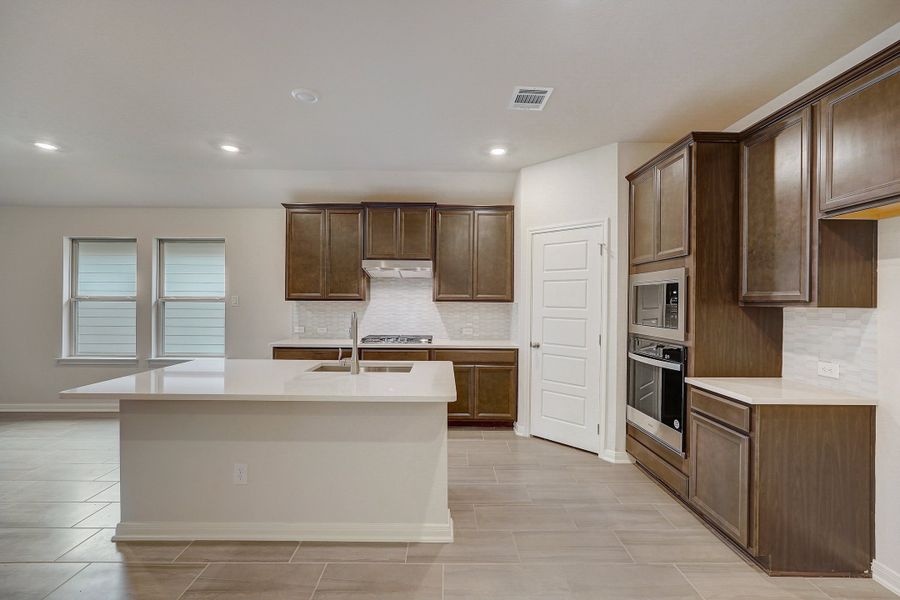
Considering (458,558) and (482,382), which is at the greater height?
(482,382)

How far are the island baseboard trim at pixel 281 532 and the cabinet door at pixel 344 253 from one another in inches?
111

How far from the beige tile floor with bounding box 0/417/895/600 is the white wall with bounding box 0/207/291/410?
238cm

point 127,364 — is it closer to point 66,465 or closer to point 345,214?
point 66,465


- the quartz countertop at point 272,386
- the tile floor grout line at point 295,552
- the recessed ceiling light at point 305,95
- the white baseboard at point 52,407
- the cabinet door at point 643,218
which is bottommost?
the tile floor grout line at point 295,552

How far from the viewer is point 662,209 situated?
3.13m

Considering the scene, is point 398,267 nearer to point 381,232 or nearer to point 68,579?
point 381,232

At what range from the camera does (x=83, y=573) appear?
215cm

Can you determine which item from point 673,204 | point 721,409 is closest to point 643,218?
point 673,204

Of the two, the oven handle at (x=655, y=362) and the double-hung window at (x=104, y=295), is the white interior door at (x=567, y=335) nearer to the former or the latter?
the oven handle at (x=655, y=362)

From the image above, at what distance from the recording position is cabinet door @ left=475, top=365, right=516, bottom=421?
4621mm

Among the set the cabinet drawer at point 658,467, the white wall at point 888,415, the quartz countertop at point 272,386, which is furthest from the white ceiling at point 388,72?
the cabinet drawer at point 658,467

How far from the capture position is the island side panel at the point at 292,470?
245 centimetres

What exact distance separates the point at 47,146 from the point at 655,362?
18.1 feet

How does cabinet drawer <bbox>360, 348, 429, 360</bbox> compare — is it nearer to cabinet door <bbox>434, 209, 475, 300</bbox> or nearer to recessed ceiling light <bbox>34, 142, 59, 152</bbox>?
cabinet door <bbox>434, 209, 475, 300</bbox>
